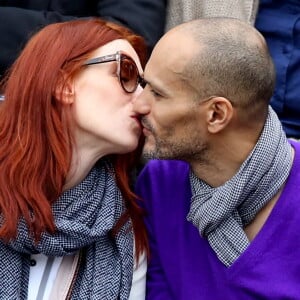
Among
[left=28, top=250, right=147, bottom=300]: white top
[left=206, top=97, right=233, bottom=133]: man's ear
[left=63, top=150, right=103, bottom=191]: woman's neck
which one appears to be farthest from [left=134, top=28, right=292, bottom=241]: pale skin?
[left=28, top=250, right=147, bottom=300]: white top

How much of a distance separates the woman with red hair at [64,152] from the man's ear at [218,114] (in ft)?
0.75

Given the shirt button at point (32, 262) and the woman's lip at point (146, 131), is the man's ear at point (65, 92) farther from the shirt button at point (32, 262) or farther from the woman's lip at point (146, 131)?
the shirt button at point (32, 262)

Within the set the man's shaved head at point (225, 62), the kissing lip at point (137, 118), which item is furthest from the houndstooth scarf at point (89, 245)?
the man's shaved head at point (225, 62)

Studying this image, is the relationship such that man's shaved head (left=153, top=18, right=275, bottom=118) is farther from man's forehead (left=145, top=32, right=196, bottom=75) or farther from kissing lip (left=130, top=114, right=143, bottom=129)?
kissing lip (left=130, top=114, right=143, bottom=129)

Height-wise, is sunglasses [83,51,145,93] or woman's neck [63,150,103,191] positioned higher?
sunglasses [83,51,145,93]

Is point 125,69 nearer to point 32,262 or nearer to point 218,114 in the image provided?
point 218,114

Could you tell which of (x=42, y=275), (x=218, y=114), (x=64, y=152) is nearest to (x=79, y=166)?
(x=64, y=152)

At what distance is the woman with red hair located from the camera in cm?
203

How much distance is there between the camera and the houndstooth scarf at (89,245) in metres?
2.03

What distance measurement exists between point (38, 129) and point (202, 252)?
0.55 m

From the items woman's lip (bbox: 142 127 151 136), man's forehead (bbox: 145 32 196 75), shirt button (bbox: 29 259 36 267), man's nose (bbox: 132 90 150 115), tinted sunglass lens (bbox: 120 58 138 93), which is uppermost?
man's forehead (bbox: 145 32 196 75)

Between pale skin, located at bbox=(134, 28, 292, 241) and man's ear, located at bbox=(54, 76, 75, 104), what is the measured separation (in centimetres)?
17

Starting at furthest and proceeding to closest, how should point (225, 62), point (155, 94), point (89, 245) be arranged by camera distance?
point (89, 245), point (155, 94), point (225, 62)

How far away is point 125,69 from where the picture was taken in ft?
6.82
